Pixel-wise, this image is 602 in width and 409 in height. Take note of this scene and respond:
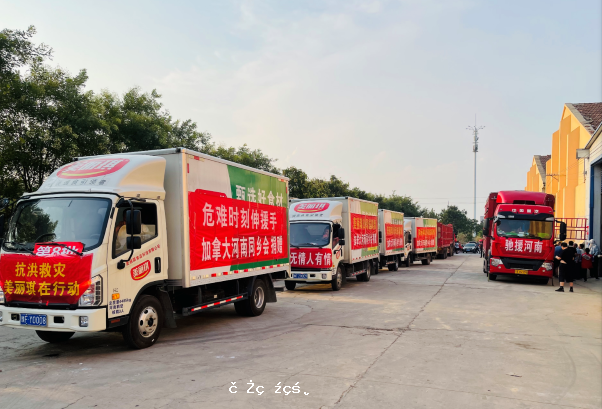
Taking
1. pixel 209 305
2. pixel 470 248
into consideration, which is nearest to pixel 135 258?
pixel 209 305

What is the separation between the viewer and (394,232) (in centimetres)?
2434

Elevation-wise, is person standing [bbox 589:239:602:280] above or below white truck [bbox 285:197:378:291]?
below

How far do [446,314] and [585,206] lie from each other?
17243mm

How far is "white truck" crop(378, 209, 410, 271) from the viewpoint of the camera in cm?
2253

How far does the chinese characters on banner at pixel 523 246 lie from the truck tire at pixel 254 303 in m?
10.8

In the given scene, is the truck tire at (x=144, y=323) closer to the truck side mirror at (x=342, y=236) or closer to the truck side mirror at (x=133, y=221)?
the truck side mirror at (x=133, y=221)

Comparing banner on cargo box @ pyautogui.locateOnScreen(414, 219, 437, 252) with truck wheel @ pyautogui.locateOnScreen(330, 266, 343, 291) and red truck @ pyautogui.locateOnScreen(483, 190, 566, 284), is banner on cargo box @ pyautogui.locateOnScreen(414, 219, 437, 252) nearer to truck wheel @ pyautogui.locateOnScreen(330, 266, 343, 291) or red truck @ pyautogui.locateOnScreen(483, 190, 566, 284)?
red truck @ pyautogui.locateOnScreen(483, 190, 566, 284)

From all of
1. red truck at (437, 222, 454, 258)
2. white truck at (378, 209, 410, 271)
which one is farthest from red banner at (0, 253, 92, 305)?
red truck at (437, 222, 454, 258)

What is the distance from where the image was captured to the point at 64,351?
24.2 ft

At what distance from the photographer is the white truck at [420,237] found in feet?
93.6

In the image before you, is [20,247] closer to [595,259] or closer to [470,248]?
[595,259]

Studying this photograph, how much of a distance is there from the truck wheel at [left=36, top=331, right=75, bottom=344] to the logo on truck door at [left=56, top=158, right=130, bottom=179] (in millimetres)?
2548

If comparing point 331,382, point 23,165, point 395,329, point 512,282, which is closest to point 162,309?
point 331,382

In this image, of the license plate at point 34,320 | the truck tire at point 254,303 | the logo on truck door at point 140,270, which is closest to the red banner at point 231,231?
the truck tire at point 254,303
